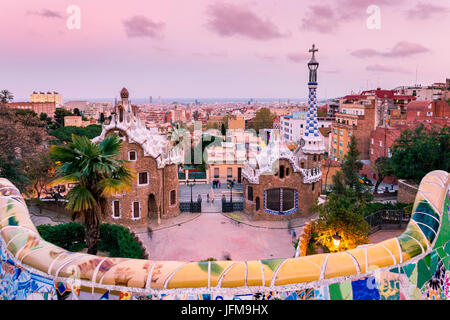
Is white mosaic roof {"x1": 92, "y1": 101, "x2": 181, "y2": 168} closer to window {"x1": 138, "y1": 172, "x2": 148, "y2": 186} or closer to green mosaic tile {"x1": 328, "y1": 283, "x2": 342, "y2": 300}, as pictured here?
window {"x1": 138, "y1": 172, "x2": 148, "y2": 186}

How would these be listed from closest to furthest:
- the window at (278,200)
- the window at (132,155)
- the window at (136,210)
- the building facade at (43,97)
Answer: the window at (132,155), the window at (136,210), the window at (278,200), the building facade at (43,97)

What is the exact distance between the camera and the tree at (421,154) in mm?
27688

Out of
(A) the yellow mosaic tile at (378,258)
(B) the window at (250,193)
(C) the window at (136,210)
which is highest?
(A) the yellow mosaic tile at (378,258)

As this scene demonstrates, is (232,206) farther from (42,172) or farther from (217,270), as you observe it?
(217,270)

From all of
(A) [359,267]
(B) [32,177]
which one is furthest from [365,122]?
(A) [359,267]

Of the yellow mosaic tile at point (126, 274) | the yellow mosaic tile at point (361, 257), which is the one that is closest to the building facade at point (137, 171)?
the yellow mosaic tile at point (126, 274)

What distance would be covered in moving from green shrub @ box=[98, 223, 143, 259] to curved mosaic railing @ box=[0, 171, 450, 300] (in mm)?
9442

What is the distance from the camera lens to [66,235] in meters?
18.7

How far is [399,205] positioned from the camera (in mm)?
22891

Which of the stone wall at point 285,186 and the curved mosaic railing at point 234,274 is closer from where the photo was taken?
the curved mosaic railing at point 234,274

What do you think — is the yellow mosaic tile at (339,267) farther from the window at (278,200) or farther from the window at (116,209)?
the window at (116,209)

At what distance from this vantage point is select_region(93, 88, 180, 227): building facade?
82.2 ft

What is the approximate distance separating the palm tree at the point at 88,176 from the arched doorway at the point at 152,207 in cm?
1260
